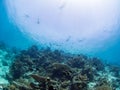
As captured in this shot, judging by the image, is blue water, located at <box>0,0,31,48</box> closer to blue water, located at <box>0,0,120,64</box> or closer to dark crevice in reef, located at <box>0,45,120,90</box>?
blue water, located at <box>0,0,120,64</box>

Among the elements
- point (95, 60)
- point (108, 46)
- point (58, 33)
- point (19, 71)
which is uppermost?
point (58, 33)

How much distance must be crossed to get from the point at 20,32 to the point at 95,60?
96269 mm

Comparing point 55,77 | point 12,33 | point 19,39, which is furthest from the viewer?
point 12,33

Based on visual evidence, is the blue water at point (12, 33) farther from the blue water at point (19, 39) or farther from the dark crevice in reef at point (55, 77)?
the dark crevice in reef at point (55, 77)

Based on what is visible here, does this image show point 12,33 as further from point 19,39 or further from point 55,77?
point 55,77

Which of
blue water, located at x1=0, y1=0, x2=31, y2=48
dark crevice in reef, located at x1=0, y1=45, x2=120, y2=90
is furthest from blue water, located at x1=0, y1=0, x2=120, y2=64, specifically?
dark crevice in reef, located at x1=0, y1=45, x2=120, y2=90

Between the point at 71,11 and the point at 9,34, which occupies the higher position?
the point at 9,34

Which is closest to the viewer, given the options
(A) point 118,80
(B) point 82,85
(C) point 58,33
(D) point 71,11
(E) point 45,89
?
(E) point 45,89

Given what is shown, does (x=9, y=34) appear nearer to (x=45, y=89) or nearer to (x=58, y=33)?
(x=58, y=33)

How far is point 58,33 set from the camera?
351 feet

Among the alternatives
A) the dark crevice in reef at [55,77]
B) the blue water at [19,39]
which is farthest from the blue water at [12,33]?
the dark crevice in reef at [55,77]

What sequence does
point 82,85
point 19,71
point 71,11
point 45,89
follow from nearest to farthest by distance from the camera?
point 45,89 → point 82,85 → point 19,71 → point 71,11

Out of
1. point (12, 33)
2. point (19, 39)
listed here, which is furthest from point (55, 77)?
point (12, 33)

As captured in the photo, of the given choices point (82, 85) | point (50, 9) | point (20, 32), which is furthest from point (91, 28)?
point (82, 85)
